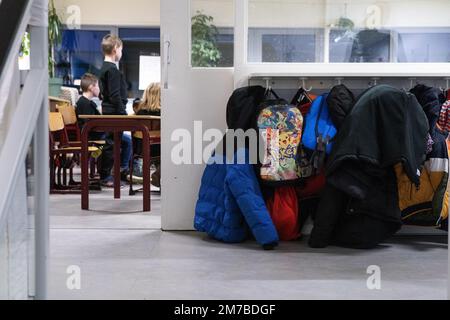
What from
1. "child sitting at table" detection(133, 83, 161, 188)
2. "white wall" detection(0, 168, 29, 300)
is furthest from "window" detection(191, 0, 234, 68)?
"white wall" detection(0, 168, 29, 300)

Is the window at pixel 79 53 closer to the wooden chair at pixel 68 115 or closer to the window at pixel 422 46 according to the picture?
the wooden chair at pixel 68 115

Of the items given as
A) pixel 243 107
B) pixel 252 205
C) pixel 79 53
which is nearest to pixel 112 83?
pixel 243 107

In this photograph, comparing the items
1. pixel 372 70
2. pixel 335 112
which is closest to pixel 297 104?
pixel 335 112

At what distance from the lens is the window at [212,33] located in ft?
10.1

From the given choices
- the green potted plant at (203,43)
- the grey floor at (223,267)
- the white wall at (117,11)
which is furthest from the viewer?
the white wall at (117,11)

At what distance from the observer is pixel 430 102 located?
2.69 m

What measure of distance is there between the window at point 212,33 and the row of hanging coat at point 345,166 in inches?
15.5

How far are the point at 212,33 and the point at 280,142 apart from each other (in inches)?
32.9

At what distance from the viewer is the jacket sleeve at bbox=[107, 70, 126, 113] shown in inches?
183

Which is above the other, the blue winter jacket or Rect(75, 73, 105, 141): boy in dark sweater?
Rect(75, 73, 105, 141): boy in dark sweater

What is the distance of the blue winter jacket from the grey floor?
0.07m

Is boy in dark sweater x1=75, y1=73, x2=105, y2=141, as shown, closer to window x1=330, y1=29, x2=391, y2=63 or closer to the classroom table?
the classroom table

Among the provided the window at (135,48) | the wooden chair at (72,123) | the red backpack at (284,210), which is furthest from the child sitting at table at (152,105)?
the window at (135,48)

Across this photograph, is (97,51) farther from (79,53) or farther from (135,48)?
(135,48)
